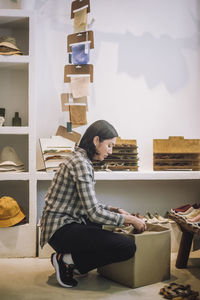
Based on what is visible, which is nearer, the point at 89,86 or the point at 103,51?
the point at 89,86

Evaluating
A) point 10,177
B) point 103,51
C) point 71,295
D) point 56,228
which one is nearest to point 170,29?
point 103,51

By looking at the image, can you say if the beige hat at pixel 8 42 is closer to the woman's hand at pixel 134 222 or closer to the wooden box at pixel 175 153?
the wooden box at pixel 175 153

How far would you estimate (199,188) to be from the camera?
4555mm

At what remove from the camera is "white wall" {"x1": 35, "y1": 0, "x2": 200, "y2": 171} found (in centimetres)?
434

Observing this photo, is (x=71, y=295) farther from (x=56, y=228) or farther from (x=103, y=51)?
(x=103, y=51)

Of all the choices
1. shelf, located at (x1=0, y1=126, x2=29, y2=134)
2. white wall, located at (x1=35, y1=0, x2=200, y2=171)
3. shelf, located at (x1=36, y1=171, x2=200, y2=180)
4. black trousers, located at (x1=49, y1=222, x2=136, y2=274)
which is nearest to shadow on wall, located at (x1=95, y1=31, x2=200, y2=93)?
white wall, located at (x1=35, y1=0, x2=200, y2=171)

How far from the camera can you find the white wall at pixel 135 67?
4.34 meters

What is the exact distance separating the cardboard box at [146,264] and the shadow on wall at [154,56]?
1905mm

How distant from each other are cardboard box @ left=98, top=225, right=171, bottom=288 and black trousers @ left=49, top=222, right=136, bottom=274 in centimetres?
8

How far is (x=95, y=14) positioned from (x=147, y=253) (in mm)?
2612

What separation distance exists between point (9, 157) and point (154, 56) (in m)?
1.88

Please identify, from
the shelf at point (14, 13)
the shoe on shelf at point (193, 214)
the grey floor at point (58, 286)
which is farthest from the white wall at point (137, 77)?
the grey floor at point (58, 286)

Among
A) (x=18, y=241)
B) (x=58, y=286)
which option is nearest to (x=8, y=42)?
(x=18, y=241)

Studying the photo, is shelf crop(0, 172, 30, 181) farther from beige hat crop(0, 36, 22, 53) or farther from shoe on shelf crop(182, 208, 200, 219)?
shoe on shelf crop(182, 208, 200, 219)
